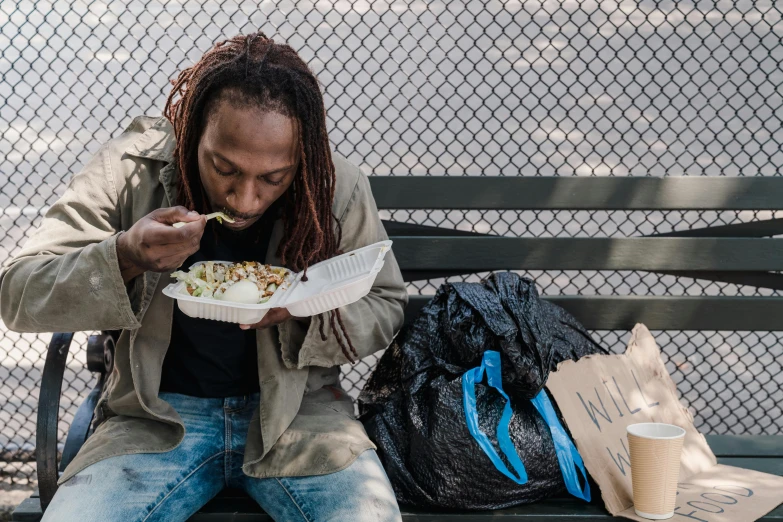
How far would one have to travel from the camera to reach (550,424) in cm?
242

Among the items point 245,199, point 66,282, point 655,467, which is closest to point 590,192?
point 655,467

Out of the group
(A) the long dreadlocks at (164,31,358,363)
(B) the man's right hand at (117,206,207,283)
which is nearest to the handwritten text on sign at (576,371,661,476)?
(A) the long dreadlocks at (164,31,358,363)

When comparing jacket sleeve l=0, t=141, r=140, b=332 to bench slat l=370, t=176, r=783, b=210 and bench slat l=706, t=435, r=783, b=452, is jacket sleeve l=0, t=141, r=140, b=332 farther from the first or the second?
bench slat l=706, t=435, r=783, b=452

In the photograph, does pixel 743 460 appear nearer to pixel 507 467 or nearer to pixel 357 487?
pixel 507 467

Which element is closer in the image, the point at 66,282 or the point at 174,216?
the point at 174,216

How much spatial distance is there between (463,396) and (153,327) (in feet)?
2.69

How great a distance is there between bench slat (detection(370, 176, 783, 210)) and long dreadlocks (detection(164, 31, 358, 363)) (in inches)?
24.3

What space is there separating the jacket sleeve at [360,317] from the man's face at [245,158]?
0.31m

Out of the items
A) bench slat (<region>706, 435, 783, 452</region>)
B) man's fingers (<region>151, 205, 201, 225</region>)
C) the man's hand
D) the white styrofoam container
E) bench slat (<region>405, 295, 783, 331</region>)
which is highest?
man's fingers (<region>151, 205, 201, 225</region>)

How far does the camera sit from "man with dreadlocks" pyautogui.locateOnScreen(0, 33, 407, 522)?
1995 millimetres

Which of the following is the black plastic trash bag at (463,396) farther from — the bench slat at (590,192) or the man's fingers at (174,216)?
→ the man's fingers at (174,216)

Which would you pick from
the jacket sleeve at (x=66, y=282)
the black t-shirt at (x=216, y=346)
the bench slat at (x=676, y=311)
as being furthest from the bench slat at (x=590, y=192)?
the jacket sleeve at (x=66, y=282)

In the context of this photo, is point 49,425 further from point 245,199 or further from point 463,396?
point 463,396

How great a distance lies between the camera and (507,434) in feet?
7.75
